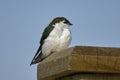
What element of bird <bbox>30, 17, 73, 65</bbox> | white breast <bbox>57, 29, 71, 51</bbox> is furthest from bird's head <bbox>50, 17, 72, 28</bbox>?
white breast <bbox>57, 29, 71, 51</bbox>

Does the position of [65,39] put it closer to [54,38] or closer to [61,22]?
[54,38]

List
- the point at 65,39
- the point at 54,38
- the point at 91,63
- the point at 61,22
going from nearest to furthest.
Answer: the point at 91,63, the point at 65,39, the point at 54,38, the point at 61,22

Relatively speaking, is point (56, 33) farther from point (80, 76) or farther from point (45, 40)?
point (80, 76)

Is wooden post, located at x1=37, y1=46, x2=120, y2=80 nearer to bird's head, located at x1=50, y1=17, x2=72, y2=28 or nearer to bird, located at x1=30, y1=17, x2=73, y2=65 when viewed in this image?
bird, located at x1=30, y1=17, x2=73, y2=65

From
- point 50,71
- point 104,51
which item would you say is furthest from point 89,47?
point 50,71

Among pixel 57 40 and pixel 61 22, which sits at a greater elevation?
pixel 61 22

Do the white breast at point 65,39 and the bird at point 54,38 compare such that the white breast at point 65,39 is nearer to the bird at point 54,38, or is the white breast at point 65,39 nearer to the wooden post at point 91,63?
the bird at point 54,38

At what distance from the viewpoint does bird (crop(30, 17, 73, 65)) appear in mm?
4040

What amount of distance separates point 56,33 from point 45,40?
0.25 m

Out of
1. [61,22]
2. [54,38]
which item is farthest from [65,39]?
[61,22]

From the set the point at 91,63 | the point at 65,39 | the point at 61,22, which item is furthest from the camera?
the point at 61,22

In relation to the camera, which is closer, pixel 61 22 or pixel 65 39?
pixel 65 39

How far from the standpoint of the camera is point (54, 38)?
14.5 ft

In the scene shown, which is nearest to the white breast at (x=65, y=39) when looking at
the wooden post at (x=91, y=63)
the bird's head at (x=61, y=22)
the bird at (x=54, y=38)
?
the bird at (x=54, y=38)
